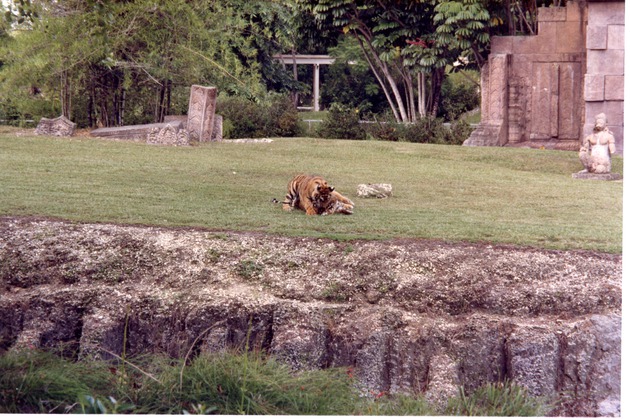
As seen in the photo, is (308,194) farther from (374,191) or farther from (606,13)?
(606,13)

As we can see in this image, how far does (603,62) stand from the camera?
483 inches

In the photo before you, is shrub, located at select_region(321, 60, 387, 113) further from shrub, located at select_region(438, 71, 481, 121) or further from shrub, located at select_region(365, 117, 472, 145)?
shrub, located at select_region(438, 71, 481, 121)

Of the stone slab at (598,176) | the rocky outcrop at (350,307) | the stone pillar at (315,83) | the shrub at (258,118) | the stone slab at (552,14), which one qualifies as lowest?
the rocky outcrop at (350,307)

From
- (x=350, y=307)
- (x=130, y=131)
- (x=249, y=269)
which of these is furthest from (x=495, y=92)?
(x=350, y=307)

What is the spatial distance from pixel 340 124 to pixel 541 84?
4001 millimetres

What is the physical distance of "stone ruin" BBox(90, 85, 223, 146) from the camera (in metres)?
9.95

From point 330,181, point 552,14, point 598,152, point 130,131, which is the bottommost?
point 330,181

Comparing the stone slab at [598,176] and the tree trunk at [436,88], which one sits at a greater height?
the tree trunk at [436,88]

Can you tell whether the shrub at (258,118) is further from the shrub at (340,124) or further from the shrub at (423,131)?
the shrub at (423,131)

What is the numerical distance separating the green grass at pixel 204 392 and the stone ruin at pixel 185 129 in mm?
4590

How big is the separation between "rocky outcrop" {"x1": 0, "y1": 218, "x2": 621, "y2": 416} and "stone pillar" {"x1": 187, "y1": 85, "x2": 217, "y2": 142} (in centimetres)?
325

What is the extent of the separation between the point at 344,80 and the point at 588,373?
19.2 ft

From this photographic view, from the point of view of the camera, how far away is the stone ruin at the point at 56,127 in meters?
10.4

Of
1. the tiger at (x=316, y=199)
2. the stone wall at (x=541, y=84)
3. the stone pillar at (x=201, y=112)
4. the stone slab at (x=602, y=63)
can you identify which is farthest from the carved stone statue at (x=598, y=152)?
the stone pillar at (x=201, y=112)
